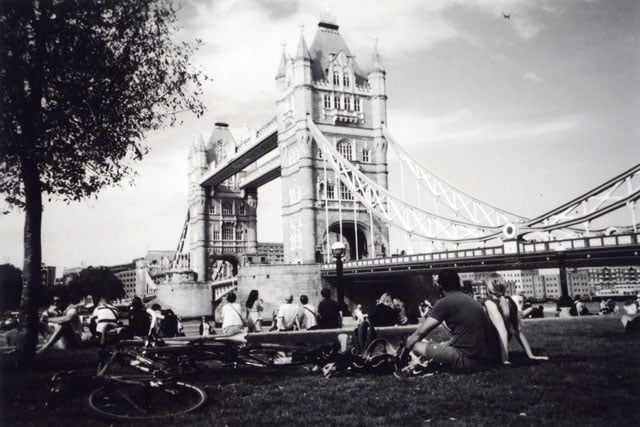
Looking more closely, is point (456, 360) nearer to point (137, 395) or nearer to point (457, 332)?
point (457, 332)

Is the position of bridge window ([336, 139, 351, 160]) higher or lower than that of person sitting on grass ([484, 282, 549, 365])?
higher

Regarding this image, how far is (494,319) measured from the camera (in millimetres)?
7422

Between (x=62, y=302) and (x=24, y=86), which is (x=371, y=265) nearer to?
(x=62, y=302)

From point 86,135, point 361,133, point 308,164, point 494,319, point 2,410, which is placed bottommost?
point 2,410

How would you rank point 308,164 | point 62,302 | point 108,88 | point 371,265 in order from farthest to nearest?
point 308,164 → point 371,265 → point 62,302 → point 108,88

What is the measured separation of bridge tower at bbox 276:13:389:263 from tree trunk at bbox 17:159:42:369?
3355 cm

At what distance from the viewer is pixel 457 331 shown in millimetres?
6641

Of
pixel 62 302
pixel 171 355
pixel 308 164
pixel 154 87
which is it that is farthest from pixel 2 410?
pixel 308 164

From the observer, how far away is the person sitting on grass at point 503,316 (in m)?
7.43

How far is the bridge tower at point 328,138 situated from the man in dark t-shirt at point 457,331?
36694 mm

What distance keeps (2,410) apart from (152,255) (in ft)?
422

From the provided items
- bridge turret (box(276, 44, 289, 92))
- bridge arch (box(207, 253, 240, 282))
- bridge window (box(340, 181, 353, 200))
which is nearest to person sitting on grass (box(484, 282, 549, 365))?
bridge window (box(340, 181, 353, 200))

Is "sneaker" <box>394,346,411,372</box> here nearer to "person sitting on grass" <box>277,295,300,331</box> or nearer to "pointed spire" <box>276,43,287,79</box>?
"person sitting on grass" <box>277,295,300,331</box>

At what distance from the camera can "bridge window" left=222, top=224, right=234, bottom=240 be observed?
237 feet
